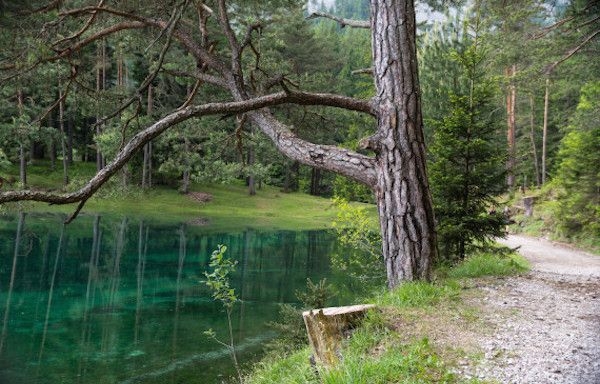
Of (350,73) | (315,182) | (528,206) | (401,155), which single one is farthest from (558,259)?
(315,182)

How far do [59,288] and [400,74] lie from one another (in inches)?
510

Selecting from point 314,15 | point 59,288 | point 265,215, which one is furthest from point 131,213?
point 314,15

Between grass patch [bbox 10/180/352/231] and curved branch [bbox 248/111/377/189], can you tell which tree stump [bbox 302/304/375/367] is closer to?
curved branch [bbox 248/111/377/189]

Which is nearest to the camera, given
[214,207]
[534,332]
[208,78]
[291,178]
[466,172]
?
[534,332]

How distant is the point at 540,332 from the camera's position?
485 cm

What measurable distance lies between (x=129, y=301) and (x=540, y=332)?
11.8 m

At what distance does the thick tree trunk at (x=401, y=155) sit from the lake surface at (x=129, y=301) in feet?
Result: 16.3

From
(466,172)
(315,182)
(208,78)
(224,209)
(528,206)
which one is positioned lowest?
(224,209)

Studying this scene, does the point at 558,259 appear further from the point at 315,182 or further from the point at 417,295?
the point at 315,182

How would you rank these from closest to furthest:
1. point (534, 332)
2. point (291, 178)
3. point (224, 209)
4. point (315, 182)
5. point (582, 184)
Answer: point (534, 332) → point (582, 184) → point (224, 209) → point (315, 182) → point (291, 178)

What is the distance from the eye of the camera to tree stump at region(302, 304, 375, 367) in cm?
418

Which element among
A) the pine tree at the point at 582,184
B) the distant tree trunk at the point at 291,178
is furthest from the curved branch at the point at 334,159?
the distant tree trunk at the point at 291,178

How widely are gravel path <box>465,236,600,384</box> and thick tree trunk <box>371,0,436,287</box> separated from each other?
931 millimetres

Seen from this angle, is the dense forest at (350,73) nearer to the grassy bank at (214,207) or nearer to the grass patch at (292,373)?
the grass patch at (292,373)
